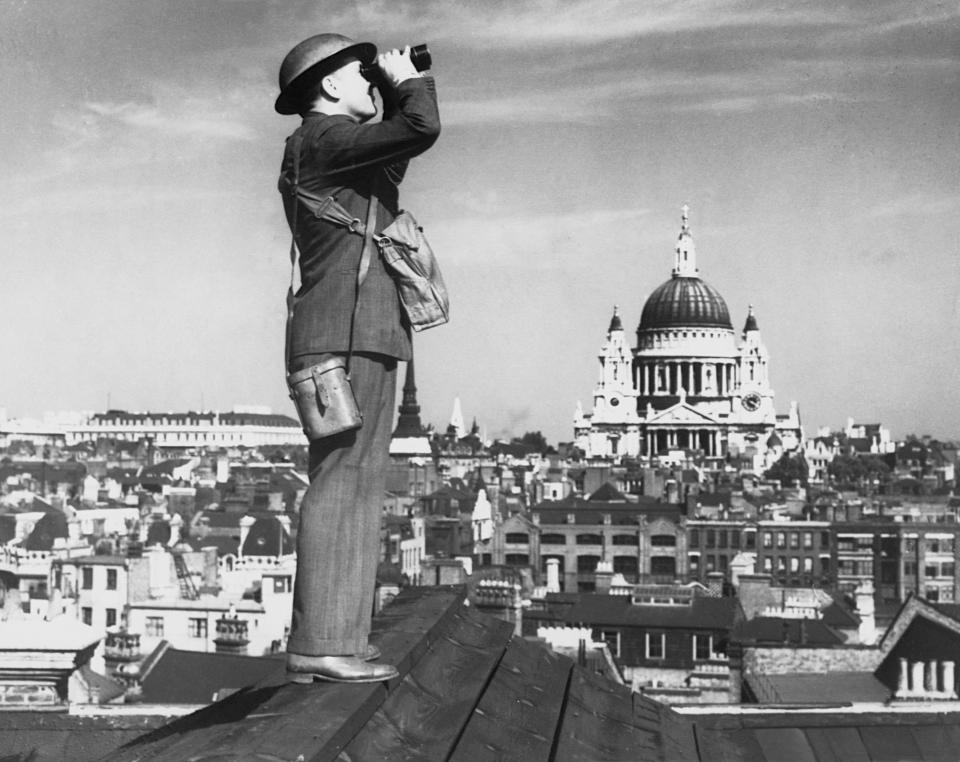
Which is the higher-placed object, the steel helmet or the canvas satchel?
the steel helmet

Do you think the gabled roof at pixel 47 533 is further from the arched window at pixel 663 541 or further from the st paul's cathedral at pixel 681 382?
the st paul's cathedral at pixel 681 382

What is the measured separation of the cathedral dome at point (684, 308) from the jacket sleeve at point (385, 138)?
536 feet

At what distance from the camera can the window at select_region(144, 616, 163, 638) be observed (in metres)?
34.1

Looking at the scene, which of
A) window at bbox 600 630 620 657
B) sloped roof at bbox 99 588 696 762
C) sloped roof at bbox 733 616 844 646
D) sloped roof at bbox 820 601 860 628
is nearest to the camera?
sloped roof at bbox 99 588 696 762

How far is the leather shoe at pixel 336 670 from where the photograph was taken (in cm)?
568

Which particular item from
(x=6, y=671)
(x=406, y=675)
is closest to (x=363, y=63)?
(x=406, y=675)

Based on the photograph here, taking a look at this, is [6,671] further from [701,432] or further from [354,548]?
[701,432]

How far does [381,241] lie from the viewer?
5.70 m

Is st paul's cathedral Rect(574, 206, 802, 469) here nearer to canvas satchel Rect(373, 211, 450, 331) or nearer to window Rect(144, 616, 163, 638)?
window Rect(144, 616, 163, 638)

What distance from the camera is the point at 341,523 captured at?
5742 mm

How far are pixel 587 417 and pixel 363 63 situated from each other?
168 metres

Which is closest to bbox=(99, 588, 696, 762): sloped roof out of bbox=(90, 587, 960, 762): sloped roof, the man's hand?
bbox=(90, 587, 960, 762): sloped roof

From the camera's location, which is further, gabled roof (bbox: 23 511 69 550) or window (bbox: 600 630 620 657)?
gabled roof (bbox: 23 511 69 550)

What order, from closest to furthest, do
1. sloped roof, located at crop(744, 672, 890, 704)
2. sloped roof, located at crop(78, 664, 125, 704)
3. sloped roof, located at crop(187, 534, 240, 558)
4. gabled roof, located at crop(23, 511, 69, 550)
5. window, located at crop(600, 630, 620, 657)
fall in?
sloped roof, located at crop(78, 664, 125, 704), sloped roof, located at crop(744, 672, 890, 704), window, located at crop(600, 630, 620, 657), sloped roof, located at crop(187, 534, 240, 558), gabled roof, located at crop(23, 511, 69, 550)
